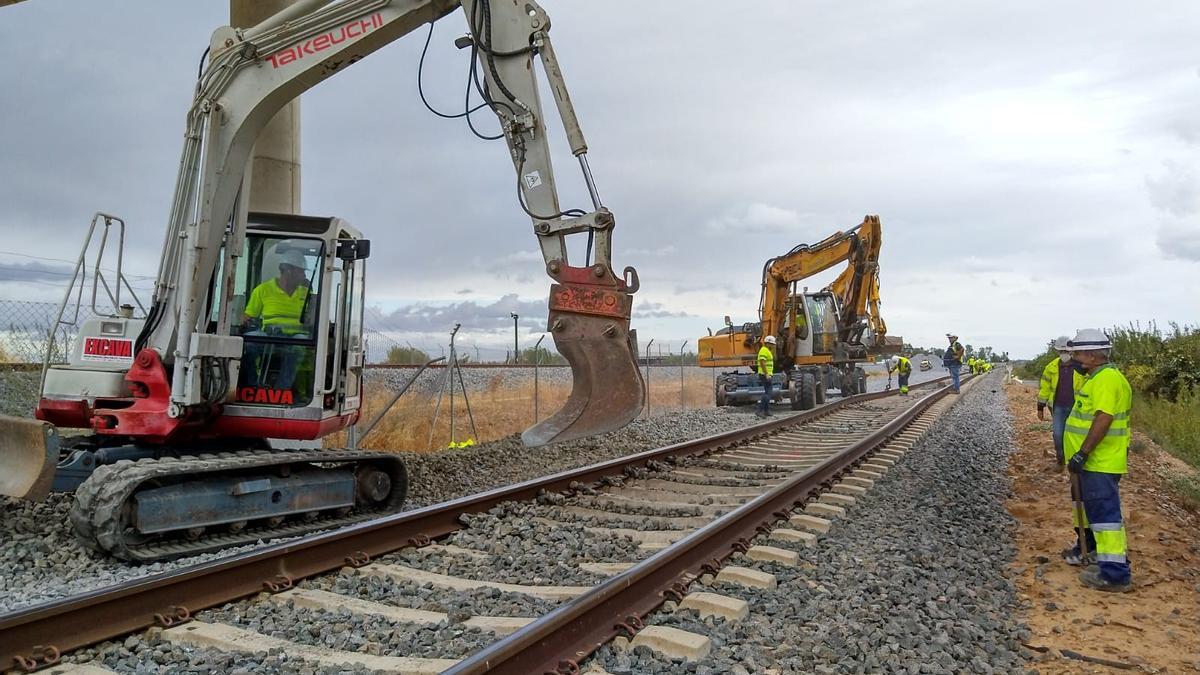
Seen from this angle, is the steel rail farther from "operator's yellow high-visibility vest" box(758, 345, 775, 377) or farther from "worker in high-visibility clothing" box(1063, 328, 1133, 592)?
"operator's yellow high-visibility vest" box(758, 345, 775, 377)

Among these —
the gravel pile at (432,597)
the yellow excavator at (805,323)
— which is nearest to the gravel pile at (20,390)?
the gravel pile at (432,597)

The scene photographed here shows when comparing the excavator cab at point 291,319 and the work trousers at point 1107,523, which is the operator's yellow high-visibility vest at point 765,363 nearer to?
the excavator cab at point 291,319

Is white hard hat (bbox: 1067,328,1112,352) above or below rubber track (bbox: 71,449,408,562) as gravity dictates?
above

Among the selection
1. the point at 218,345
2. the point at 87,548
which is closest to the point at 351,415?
the point at 218,345

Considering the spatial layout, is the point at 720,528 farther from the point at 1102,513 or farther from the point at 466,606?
the point at 1102,513

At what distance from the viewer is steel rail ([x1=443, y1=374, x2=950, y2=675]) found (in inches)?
130

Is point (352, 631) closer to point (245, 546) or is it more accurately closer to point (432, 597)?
point (432, 597)

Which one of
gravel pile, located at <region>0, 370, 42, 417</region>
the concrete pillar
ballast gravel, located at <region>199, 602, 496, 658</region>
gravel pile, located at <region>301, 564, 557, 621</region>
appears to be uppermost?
the concrete pillar

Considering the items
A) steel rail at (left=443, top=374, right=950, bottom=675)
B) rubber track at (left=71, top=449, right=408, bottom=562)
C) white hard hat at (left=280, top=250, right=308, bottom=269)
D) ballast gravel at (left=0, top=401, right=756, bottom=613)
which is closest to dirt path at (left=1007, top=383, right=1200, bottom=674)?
steel rail at (left=443, top=374, right=950, bottom=675)

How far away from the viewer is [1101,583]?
208 inches

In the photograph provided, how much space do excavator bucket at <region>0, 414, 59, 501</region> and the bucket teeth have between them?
3.31 m

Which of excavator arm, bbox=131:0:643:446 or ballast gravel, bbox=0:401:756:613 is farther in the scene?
excavator arm, bbox=131:0:643:446

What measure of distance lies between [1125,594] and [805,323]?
16.0 m

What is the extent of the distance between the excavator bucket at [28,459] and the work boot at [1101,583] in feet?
22.6
